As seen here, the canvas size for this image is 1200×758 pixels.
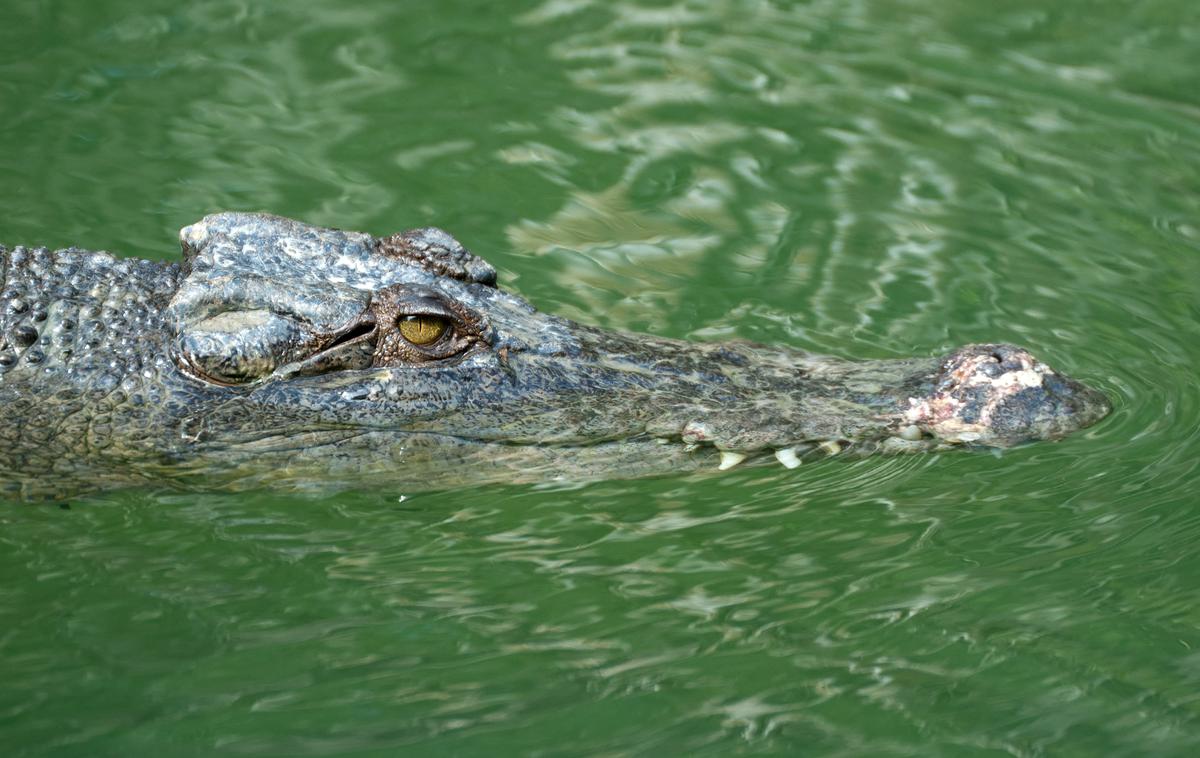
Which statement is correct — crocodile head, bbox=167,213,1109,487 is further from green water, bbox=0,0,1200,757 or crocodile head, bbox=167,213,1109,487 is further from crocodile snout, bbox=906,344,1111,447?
green water, bbox=0,0,1200,757

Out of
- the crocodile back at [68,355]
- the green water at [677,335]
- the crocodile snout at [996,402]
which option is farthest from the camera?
the crocodile back at [68,355]

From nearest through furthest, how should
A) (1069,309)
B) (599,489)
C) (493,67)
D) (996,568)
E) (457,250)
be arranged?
(996,568), (599,489), (457,250), (1069,309), (493,67)

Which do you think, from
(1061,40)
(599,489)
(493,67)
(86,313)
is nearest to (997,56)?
(1061,40)

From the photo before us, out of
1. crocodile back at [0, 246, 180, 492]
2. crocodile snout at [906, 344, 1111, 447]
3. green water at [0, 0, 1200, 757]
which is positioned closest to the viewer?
green water at [0, 0, 1200, 757]

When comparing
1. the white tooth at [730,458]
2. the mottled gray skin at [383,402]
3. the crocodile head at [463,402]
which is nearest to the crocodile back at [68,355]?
the mottled gray skin at [383,402]

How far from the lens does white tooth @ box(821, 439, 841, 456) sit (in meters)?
4.91

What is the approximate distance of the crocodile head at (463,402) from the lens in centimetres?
490

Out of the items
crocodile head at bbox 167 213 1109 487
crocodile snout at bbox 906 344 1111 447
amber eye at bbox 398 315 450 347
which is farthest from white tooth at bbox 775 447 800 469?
amber eye at bbox 398 315 450 347

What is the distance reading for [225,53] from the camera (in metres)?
8.56

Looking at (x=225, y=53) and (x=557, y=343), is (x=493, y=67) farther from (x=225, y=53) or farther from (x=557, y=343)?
(x=557, y=343)

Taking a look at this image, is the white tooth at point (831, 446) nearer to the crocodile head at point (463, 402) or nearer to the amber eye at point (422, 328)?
the crocodile head at point (463, 402)

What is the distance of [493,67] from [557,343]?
3717mm

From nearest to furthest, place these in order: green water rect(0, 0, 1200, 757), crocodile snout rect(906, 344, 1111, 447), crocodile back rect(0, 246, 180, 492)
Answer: green water rect(0, 0, 1200, 757), crocodile snout rect(906, 344, 1111, 447), crocodile back rect(0, 246, 180, 492)

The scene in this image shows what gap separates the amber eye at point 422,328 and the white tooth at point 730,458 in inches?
41.9
